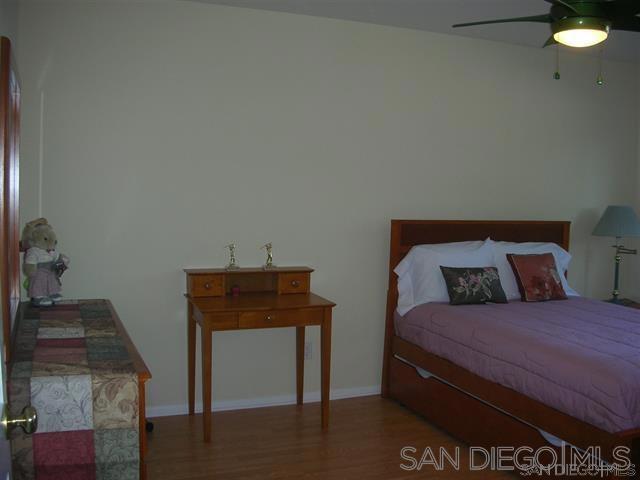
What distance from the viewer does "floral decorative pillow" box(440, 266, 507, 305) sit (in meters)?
3.72

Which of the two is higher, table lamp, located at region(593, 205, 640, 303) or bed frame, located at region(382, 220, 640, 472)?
table lamp, located at region(593, 205, 640, 303)

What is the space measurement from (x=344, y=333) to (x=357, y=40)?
1.95 meters

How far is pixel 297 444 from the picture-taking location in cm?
330

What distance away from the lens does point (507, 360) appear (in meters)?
2.95

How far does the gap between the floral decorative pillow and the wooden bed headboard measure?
343mm

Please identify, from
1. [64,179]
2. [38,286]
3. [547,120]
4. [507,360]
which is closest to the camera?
[38,286]

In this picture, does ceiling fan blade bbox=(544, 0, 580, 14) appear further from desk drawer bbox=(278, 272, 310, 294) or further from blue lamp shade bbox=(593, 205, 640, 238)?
blue lamp shade bbox=(593, 205, 640, 238)

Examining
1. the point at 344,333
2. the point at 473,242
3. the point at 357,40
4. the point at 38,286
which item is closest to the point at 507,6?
the point at 357,40

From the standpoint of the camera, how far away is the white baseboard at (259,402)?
12.0ft

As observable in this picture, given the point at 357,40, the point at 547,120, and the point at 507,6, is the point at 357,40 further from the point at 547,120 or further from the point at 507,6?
the point at 547,120

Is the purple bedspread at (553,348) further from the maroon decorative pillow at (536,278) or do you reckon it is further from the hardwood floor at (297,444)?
the hardwood floor at (297,444)

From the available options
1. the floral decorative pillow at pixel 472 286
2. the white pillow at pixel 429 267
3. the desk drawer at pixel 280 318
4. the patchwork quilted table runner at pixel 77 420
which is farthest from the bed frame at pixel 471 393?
the patchwork quilted table runner at pixel 77 420

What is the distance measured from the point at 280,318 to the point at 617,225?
9.14ft

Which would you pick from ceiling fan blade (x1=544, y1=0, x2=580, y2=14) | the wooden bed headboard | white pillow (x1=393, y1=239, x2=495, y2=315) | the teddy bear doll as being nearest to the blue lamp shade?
the wooden bed headboard
